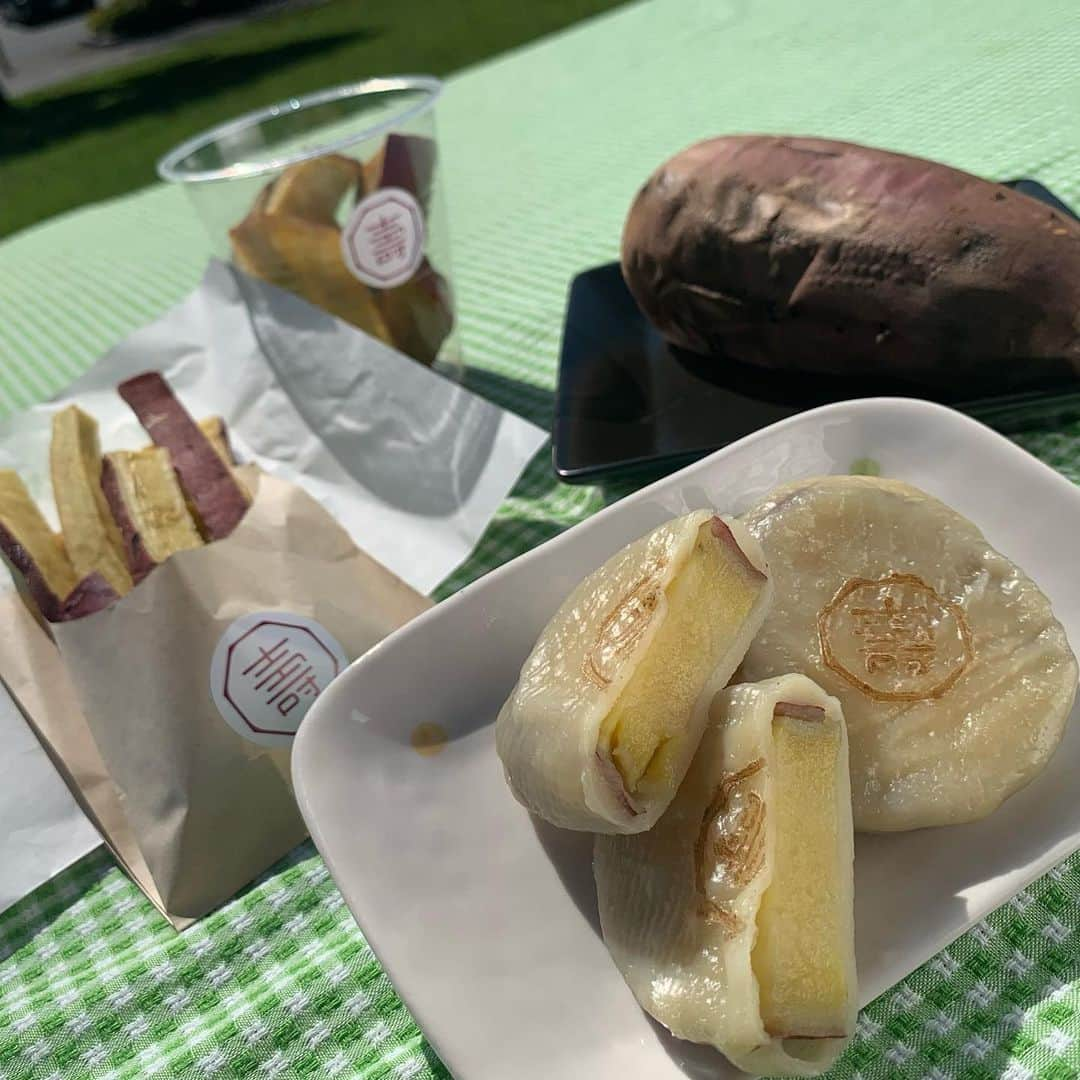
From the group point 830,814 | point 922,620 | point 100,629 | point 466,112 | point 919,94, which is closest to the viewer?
point 830,814

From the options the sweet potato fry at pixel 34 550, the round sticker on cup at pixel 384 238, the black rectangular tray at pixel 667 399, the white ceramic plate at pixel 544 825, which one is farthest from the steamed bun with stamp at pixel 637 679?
the round sticker on cup at pixel 384 238

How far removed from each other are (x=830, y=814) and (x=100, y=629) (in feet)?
1.59

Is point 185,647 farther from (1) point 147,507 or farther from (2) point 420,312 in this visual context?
(2) point 420,312

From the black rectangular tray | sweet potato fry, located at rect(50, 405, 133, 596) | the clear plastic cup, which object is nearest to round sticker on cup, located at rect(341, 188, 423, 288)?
the clear plastic cup

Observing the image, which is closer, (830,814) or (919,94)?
(830,814)

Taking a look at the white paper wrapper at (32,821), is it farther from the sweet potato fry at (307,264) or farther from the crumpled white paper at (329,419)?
the sweet potato fry at (307,264)

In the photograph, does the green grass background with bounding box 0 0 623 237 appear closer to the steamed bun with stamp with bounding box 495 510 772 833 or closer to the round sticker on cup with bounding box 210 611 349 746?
the round sticker on cup with bounding box 210 611 349 746

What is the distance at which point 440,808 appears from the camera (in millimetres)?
554

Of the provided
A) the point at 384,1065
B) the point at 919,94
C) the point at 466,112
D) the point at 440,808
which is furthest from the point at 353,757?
the point at 466,112

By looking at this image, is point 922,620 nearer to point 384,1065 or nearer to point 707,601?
point 707,601

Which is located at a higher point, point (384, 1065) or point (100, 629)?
point (100, 629)

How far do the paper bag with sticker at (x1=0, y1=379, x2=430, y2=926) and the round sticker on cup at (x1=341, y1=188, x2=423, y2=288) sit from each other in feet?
0.81

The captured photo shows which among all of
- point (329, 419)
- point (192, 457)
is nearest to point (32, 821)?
point (192, 457)

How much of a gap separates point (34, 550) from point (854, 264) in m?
0.67
